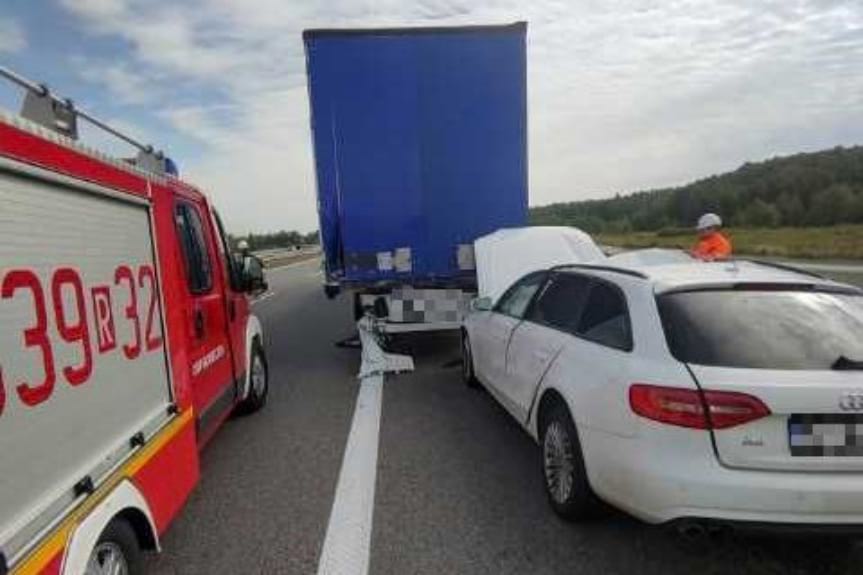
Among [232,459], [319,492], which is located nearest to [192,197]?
[232,459]

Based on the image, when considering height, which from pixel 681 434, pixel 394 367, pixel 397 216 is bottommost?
pixel 394 367

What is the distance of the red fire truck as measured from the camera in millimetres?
2473

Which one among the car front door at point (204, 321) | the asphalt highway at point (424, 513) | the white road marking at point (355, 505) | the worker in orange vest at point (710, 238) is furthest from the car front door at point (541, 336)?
the worker in orange vest at point (710, 238)

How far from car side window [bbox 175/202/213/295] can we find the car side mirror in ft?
3.07

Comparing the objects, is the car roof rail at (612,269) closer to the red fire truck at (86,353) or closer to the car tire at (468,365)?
the car tire at (468,365)

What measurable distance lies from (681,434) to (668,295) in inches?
32.9

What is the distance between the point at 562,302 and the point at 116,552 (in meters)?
3.11

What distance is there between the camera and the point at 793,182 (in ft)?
299

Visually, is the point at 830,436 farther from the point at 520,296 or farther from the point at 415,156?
the point at 415,156

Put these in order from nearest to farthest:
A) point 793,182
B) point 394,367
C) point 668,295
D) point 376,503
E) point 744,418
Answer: point 744,418 < point 668,295 < point 376,503 < point 394,367 < point 793,182

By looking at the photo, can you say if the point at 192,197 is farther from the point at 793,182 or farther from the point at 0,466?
the point at 793,182

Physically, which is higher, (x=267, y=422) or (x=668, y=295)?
(x=668, y=295)

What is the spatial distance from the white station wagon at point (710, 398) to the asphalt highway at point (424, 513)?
12.6 inches

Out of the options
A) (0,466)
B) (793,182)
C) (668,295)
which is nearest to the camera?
(0,466)
